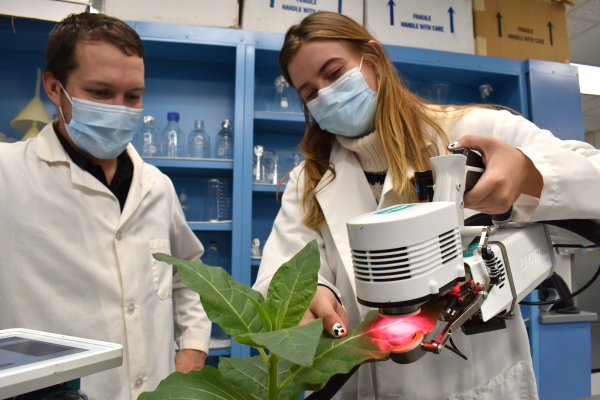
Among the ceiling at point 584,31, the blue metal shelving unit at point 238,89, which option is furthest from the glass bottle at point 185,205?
the ceiling at point 584,31

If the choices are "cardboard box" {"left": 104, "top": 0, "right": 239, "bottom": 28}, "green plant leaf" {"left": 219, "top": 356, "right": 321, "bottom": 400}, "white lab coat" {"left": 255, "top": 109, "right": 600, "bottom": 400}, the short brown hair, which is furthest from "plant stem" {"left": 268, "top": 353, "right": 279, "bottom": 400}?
"cardboard box" {"left": 104, "top": 0, "right": 239, "bottom": 28}

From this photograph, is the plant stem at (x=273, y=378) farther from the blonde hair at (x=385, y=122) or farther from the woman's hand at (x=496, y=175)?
the blonde hair at (x=385, y=122)

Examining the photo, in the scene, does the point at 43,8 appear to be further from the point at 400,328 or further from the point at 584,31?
the point at 584,31

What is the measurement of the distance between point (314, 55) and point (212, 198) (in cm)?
135

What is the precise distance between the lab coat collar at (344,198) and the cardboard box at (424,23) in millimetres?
1352

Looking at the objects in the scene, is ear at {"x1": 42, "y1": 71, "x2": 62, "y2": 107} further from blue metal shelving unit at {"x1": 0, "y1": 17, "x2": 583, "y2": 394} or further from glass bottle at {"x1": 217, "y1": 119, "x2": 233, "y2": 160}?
glass bottle at {"x1": 217, "y1": 119, "x2": 233, "y2": 160}

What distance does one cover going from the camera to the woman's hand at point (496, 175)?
517 mm

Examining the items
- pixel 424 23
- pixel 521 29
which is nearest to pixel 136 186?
pixel 424 23

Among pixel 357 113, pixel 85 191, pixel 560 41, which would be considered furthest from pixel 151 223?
pixel 560 41

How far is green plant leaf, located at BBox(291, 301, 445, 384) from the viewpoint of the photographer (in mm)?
323

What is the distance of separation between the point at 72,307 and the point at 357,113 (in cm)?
92

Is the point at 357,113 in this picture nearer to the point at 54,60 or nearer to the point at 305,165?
the point at 305,165

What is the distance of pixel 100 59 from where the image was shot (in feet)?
3.20

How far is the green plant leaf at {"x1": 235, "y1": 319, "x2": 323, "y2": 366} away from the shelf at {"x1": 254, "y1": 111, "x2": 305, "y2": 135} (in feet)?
5.42
